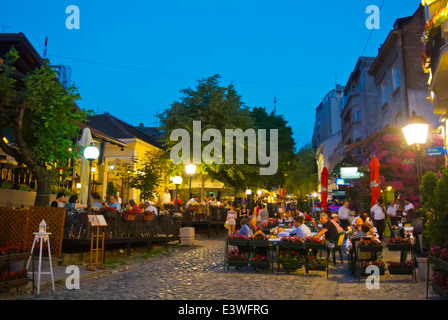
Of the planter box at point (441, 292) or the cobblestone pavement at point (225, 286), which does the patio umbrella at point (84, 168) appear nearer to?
the cobblestone pavement at point (225, 286)

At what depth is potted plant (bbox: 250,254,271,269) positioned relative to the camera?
10.6m

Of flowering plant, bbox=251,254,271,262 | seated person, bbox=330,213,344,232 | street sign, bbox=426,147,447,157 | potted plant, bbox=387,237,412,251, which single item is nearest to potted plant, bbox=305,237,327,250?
flowering plant, bbox=251,254,271,262

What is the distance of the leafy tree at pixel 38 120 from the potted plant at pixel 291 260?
22.6 ft

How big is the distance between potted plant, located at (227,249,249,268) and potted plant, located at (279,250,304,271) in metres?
0.97

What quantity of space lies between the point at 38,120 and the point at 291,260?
816cm

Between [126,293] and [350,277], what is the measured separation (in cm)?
553

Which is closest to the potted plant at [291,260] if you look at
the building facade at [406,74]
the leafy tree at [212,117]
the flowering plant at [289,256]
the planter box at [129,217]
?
the flowering plant at [289,256]

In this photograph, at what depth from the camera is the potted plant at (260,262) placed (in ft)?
34.7

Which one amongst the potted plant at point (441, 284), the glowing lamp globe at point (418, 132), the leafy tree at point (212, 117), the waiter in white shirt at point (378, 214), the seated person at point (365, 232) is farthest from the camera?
the leafy tree at point (212, 117)

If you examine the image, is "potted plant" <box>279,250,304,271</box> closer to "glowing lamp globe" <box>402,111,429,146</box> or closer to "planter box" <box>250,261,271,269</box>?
"planter box" <box>250,261,271,269</box>

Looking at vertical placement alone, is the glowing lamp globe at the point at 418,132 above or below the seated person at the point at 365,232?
above

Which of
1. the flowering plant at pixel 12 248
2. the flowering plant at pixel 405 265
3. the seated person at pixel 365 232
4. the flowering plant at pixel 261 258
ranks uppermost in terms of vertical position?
the seated person at pixel 365 232
